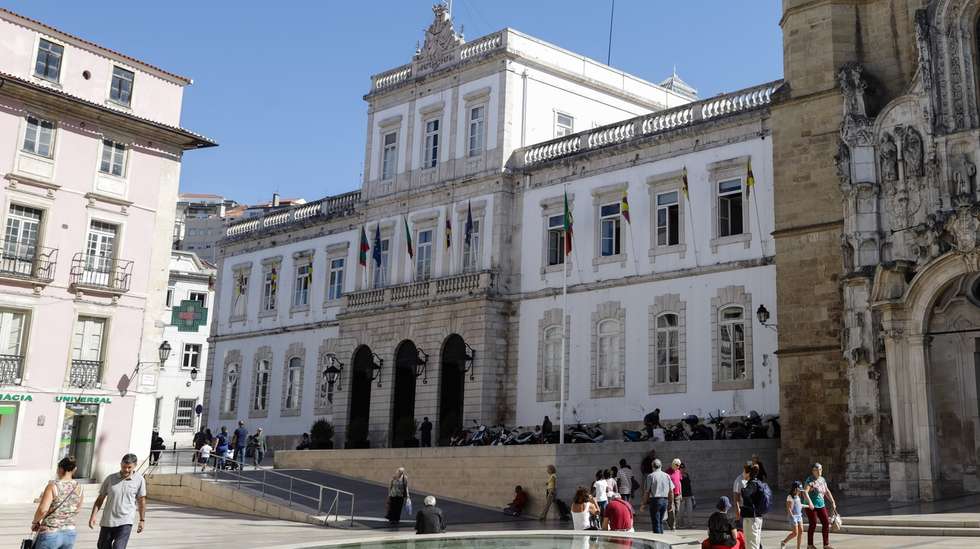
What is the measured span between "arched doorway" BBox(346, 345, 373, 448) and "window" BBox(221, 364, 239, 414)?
832 cm

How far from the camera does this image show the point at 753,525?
1286 cm

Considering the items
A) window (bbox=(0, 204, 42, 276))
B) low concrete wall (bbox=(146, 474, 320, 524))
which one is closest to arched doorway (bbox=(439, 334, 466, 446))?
low concrete wall (bbox=(146, 474, 320, 524))

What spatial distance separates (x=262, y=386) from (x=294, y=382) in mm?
2235

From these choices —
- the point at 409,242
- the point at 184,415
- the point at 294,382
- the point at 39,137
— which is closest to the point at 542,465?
the point at 409,242

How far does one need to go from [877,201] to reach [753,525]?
1087cm

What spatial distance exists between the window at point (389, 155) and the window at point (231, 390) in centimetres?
1194

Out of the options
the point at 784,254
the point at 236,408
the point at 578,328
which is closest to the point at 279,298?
the point at 236,408

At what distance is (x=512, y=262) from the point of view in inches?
1297

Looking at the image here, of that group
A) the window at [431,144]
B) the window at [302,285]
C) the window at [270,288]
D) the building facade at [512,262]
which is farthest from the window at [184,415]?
the window at [431,144]

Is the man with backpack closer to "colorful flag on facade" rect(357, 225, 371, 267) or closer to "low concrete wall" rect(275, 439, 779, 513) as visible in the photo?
"low concrete wall" rect(275, 439, 779, 513)

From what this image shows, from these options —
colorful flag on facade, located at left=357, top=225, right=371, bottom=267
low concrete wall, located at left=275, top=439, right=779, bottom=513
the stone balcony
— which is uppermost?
colorful flag on facade, located at left=357, top=225, right=371, bottom=267

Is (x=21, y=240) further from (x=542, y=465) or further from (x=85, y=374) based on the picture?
(x=542, y=465)

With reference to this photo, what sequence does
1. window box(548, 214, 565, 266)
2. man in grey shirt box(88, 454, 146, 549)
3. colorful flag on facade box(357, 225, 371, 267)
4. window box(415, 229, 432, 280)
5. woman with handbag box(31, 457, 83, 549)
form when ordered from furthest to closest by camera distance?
colorful flag on facade box(357, 225, 371, 267)
window box(415, 229, 432, 280)
window box(548, 214, 565, 266)
man in grey shirt box(88, 454, 146, 549)
woman with handbag box(31, 457, 83, 549)

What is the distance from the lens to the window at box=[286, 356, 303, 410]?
39812 millimetres
